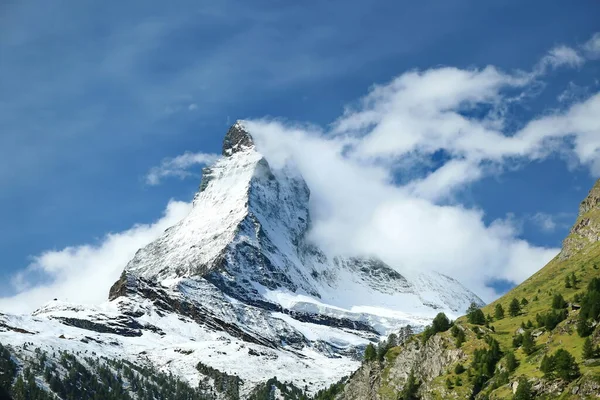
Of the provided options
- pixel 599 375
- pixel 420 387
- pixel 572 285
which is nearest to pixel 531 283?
pixel 572 285

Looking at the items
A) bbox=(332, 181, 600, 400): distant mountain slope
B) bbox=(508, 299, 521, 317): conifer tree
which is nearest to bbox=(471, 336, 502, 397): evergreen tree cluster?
bbox=(332, 181, 600, 400): distant mountain slope

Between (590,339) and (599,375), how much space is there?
16588 mm

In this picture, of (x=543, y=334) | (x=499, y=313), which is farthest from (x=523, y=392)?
(x=499, y=313)

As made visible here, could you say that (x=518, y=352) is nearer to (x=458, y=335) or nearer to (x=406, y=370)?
(x=458, y=335)

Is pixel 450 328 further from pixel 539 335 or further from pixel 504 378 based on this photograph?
pixel 504 378

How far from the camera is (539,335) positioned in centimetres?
13512

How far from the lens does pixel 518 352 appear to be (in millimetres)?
132375

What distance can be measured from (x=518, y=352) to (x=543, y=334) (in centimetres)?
609

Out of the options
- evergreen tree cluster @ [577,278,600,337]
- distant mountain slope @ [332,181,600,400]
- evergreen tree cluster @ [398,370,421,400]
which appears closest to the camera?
distant mountain slope @ [332,181,600,400]

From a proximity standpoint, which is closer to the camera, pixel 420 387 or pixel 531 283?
pixel 420 387

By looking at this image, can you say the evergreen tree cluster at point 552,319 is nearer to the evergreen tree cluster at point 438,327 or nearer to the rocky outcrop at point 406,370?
the rocky outcrop at point 406,370

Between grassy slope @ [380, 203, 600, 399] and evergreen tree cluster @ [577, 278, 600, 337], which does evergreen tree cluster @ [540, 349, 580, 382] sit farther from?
evergreen tree cluster @ [577, 278, 600, 337]

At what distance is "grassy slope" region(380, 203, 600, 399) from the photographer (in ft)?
384

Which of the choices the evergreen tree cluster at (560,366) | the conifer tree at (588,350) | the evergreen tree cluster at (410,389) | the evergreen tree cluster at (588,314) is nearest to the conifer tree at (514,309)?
the evergreen tree cluster at (410,389)
